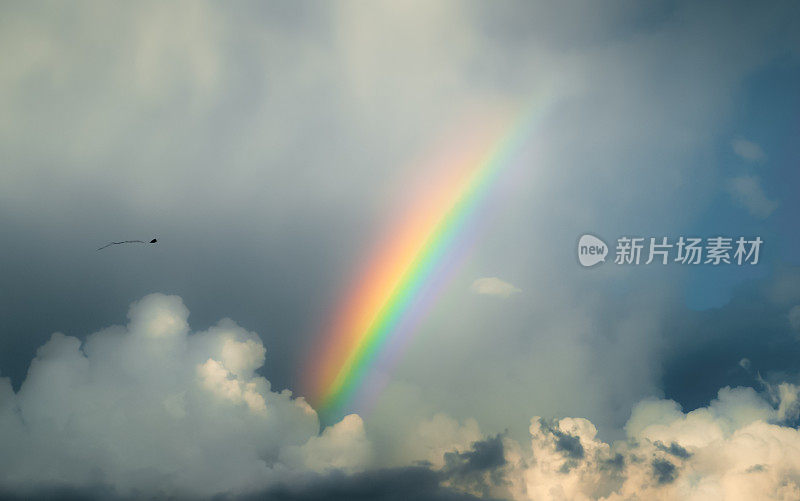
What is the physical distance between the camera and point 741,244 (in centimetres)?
12788

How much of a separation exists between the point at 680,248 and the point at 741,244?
14743 mm

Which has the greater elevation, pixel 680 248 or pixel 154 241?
pixel 680 248

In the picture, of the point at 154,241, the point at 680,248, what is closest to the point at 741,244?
the point at 680,248

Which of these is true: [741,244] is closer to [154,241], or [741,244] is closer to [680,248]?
[680,248]

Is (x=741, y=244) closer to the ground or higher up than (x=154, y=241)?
higher up

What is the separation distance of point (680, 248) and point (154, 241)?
480 ft

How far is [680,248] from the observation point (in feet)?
433

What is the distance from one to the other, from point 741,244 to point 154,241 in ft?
527

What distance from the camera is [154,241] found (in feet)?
429
